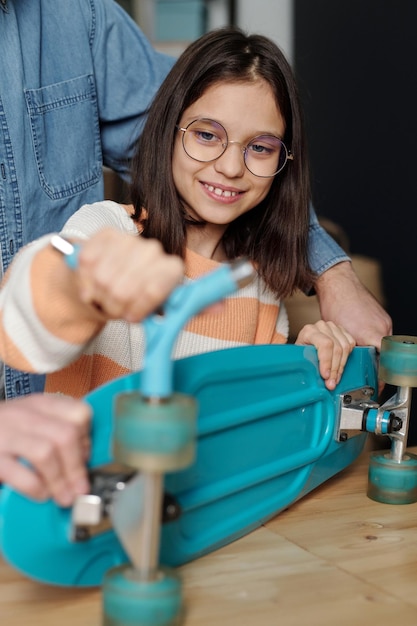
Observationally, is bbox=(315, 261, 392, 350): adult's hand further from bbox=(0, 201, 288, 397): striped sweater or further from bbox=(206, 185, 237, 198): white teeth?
bbox=(206, 185, 237, 198): white teeth

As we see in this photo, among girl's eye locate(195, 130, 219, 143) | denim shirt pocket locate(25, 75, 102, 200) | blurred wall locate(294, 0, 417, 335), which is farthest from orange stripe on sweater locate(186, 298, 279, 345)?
blurred wall locate(294, 0, 417, 335)

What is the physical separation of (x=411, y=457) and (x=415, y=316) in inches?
47.9

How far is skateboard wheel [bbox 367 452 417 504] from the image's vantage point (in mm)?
1093

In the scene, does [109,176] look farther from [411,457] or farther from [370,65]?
[411,457]

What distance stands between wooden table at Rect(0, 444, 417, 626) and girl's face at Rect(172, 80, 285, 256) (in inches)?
19.1

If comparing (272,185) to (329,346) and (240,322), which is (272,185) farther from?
(329,346)

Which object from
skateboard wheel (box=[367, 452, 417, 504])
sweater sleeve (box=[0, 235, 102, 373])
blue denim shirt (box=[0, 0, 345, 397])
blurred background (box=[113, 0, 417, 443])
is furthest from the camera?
blurred background (box=[113, 0, 417, 443])

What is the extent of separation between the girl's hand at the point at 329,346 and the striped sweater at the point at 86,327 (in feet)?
0.46

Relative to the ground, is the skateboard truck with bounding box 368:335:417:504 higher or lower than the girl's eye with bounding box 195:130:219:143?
lower

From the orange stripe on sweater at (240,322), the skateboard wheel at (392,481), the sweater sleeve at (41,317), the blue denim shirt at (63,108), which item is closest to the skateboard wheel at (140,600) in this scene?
the sweater sleeve at (41,317)

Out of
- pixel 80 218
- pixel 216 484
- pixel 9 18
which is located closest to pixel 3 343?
pixel 216 484

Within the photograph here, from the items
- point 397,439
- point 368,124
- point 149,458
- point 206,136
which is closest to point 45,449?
point 149,458

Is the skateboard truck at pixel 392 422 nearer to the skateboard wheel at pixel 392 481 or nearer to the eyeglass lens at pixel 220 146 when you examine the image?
the skateboard wheel at pixel 392 481

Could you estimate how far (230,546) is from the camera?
0.94 meters
